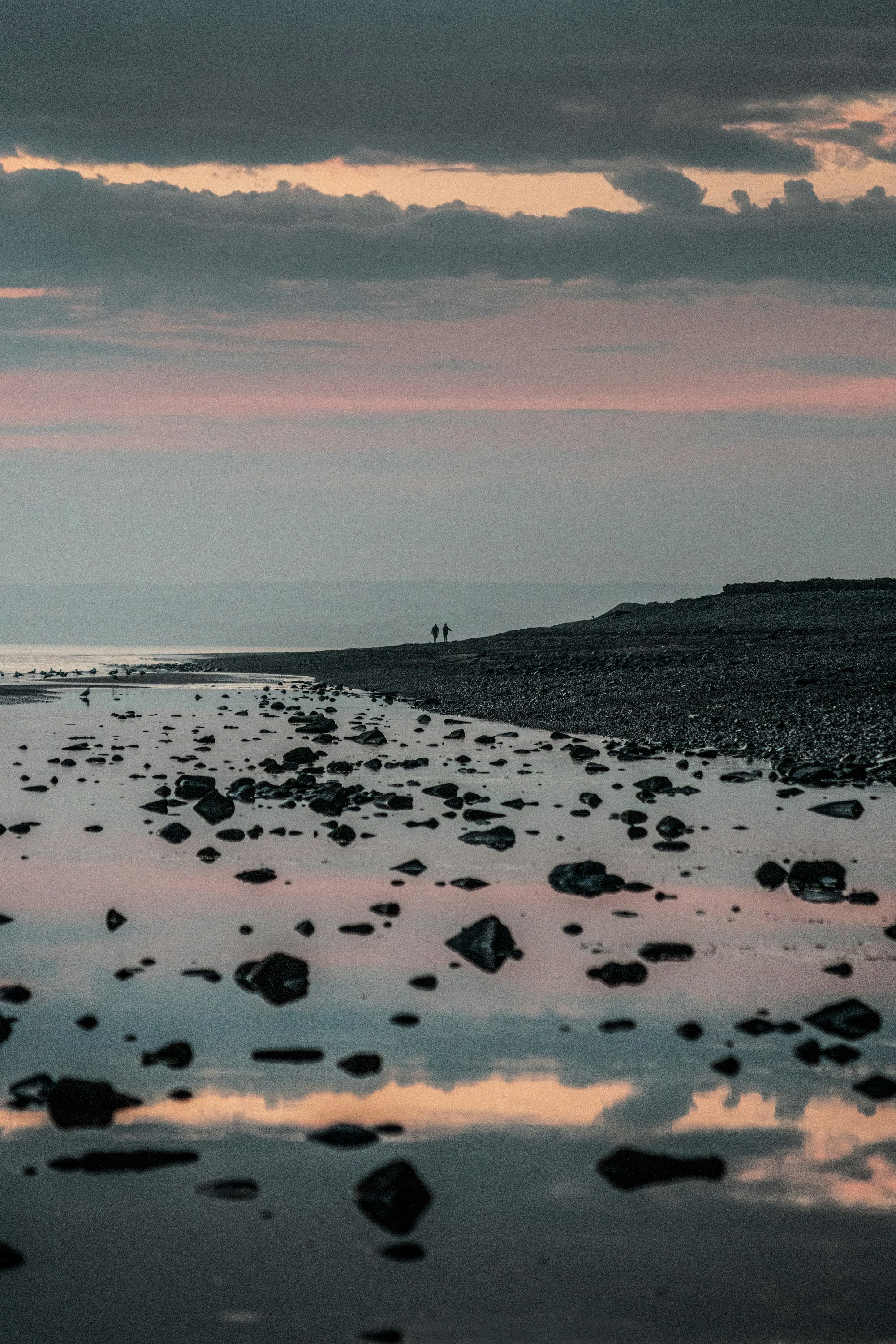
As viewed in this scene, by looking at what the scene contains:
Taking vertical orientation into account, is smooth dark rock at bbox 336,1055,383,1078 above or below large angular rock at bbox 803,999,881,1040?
below

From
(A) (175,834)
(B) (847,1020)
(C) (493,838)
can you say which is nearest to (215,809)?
(A) (175,834)

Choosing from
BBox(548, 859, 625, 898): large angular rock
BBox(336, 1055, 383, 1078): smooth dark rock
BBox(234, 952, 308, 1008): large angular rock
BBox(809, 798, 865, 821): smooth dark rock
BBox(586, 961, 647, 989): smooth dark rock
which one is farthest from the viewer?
BBox(809, 798, 865, 821): smooth dark rock

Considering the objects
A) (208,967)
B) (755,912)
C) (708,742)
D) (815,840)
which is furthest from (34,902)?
(708,742)

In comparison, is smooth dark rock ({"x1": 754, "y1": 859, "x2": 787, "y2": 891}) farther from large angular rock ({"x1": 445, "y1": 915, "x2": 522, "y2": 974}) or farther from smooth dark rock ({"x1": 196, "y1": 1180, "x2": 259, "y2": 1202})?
smooth dark rock ({"x1": 196, "y1": 1180, "x2": 259, "y2": 1202})

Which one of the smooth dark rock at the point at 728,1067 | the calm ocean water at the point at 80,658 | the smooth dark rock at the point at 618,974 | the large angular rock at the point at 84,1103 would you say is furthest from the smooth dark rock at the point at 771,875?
the calm ocean water at the point at 80,658

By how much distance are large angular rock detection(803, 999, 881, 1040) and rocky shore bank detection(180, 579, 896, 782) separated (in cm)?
1455

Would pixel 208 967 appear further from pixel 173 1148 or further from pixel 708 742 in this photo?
pixel 708 742

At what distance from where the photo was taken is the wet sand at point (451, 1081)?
624 cm

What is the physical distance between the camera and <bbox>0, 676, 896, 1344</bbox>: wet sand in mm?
6242

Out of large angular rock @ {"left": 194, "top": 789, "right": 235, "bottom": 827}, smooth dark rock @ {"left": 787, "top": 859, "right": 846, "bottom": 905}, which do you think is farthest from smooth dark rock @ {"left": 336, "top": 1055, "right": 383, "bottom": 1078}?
large angular rock @ {"left": 194, "top": 789, "right": 235, "bottom": 827}

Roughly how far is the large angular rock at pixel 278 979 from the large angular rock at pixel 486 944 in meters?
1.80

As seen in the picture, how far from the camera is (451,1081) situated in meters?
9.04

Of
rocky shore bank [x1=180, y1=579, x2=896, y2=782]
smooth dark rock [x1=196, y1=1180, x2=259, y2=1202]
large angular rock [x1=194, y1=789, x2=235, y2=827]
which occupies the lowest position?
smooth dark rock [x1=196, y1=1180, x2=259, y2=1202]

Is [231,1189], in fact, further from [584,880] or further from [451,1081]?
[584,880]
